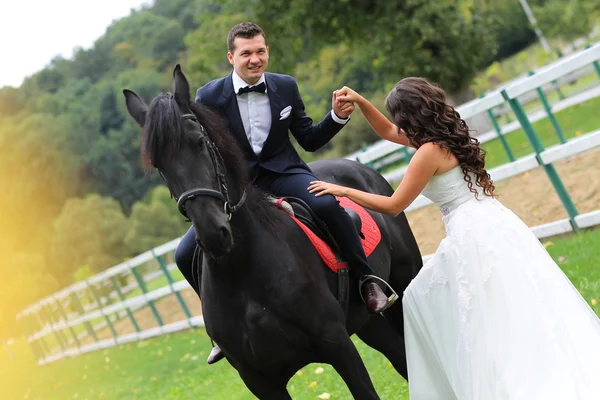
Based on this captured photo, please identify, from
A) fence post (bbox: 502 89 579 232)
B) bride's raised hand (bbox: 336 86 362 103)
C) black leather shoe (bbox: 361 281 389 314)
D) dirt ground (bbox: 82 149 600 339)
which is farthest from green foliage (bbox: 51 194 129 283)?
bride's raised hand (bbox: 336 86 362 103)

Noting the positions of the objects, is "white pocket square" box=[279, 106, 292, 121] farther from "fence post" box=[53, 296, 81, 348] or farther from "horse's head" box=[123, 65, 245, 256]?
"fence post" box=[53, 296, 81, 348]

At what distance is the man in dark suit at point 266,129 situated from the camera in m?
4.84

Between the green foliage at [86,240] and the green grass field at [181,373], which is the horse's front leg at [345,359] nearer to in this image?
the green grass field at [181,373]

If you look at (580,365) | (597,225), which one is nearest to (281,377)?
(580,365)

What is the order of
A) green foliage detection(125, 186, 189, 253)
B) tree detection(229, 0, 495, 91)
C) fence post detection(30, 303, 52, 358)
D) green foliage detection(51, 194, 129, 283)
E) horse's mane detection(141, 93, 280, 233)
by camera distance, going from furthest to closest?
green foliage detection(125, 186, 189, 253) < green foliage detection(51, 194, 129, 283) < tree detection(229, 0, 495, 91) < fence post detection(30, 303, 52, 358) < horse's mane detection(141, 93, 280, 233)

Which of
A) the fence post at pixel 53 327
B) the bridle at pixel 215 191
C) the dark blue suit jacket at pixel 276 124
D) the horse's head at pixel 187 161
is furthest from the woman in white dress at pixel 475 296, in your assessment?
the fence post at pixel 53 327

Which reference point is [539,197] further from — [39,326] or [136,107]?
[39,326]

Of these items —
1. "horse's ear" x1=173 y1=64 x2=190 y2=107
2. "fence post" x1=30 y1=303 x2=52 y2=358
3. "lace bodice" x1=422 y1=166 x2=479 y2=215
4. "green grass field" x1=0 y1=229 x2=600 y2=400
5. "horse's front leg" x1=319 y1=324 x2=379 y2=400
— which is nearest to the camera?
"horse's ear" x1=173 y1=64 x2=190 y2=107

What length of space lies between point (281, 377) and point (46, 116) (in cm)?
6740

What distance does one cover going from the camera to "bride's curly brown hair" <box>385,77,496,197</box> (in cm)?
452

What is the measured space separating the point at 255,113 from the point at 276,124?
0.50 ft

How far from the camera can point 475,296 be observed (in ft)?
14.3

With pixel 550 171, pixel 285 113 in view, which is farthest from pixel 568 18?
pixel 285 113

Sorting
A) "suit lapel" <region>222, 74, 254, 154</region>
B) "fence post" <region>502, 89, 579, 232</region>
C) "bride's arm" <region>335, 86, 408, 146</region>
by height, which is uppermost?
"suit lapel" <region>222, 74, 254, 154</region>
